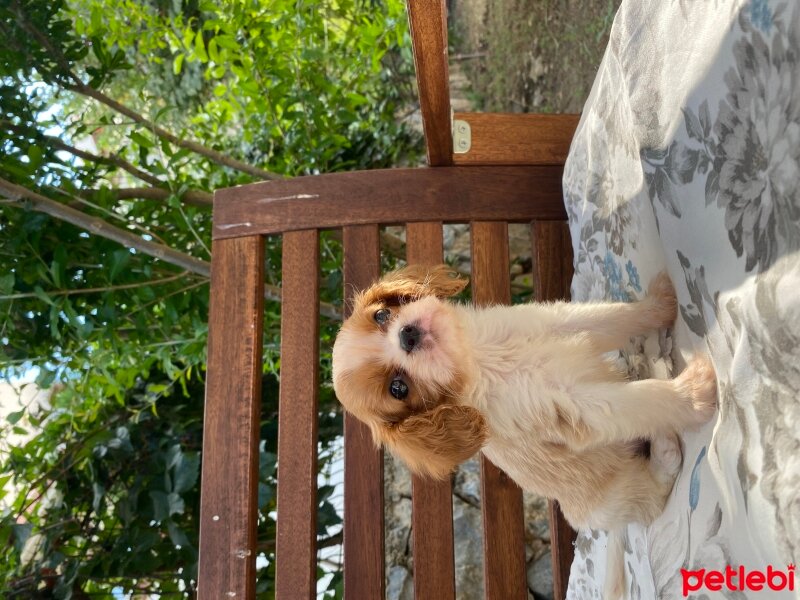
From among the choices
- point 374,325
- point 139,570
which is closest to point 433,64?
point 374,325

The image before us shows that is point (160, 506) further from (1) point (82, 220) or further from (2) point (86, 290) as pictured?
(1) point (82, 220)

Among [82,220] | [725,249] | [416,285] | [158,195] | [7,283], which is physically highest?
[158,195]

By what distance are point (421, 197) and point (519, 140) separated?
0.27 metres

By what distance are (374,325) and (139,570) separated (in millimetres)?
1546

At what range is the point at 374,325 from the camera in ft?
3.61

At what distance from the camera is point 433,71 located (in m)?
1.16

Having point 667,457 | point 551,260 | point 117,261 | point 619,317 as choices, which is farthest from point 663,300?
point 117,261

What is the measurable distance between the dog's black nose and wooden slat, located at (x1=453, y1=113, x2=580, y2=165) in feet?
1.93

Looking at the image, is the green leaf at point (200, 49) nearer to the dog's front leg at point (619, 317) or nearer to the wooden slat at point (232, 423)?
the wooden slat at point (232, 423)

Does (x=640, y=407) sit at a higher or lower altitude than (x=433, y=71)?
lower

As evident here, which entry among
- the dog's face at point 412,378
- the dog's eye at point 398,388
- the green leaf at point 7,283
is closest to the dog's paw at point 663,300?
the dog's face at point 412,378

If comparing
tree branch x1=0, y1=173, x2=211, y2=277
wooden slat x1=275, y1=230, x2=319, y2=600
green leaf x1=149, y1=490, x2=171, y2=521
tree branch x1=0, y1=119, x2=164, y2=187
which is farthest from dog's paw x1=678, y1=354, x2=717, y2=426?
tree branch x1=0, y1=119, x2=164, y2=187

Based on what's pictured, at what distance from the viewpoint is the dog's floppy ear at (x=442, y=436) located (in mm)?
968

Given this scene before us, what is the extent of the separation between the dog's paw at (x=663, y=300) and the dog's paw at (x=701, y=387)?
0.12m
